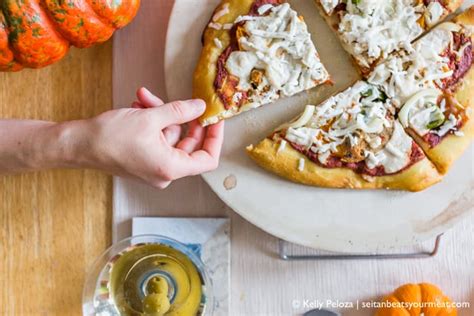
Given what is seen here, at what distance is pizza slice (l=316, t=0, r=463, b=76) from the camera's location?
2186 millimetres

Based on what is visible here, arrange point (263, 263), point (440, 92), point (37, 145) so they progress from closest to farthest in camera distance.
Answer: point (37, 145) → point (440, 92) → point (263, 263)

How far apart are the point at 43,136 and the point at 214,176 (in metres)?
0.59

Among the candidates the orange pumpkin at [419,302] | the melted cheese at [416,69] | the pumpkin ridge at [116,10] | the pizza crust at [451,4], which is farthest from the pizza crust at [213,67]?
the orange pumpkin at [419,302]

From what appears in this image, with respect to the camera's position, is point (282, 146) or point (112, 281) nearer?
point (282, 146)

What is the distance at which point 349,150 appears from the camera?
7.11ft

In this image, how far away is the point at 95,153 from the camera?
2.01 meters

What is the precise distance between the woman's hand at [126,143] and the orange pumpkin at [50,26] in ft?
0.76

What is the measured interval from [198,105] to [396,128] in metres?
0.68

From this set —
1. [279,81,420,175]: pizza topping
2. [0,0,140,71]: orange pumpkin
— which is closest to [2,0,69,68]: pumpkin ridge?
[0,0,140,71]: orange pumpkin

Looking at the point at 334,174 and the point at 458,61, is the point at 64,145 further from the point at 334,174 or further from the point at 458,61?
the point at 458,61

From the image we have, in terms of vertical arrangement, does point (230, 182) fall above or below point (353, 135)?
below

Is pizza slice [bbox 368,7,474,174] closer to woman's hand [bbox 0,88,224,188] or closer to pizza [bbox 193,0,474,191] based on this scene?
pizza [bbox 193,0,474,191]

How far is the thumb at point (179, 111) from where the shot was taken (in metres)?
2.01

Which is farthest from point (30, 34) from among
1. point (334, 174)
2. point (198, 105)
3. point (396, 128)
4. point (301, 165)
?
point (396, 128)
